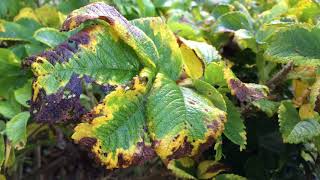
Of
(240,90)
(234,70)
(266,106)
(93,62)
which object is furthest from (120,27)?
(234,70)

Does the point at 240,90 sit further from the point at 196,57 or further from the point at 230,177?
the point at 230,177

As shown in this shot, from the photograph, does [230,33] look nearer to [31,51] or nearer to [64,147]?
[31,51]

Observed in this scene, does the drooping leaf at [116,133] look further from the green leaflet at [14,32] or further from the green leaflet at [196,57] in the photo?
the green leaflet at [14,32]

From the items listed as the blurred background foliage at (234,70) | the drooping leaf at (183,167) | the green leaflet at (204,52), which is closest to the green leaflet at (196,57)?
the green leaflet at (204,52)

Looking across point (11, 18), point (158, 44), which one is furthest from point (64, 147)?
point (158, 44)

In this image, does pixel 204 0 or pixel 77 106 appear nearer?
pixel 77 106

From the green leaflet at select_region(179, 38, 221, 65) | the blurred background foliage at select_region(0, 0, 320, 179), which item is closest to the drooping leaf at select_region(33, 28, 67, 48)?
the blurred background foliage at select_region(0, 0, 320, 179)
